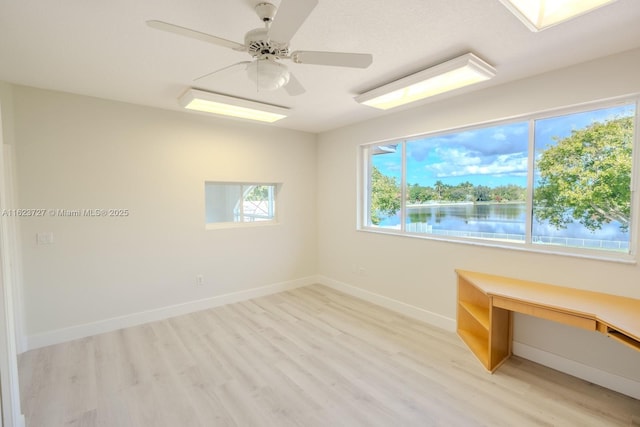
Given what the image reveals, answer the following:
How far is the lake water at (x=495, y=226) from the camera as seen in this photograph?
95.1 inches

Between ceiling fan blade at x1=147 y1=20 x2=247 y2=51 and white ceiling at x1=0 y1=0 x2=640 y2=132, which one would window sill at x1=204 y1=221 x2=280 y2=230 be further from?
ceiling fan blade at x1=147 y1=20 x2=247 y2=51

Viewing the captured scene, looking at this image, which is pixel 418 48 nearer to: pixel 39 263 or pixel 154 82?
pixel 154 82

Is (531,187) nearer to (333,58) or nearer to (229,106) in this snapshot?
(333,58)

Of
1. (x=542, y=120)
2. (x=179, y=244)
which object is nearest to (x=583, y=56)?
(x=542, y=120)

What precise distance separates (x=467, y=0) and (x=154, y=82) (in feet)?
8.59

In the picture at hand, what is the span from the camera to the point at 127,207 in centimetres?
343

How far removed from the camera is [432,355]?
2803 millimetres

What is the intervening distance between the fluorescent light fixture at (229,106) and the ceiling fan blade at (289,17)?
172 cm

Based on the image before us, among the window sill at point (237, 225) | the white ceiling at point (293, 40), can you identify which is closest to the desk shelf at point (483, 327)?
the white ceiling at point (293, 40)

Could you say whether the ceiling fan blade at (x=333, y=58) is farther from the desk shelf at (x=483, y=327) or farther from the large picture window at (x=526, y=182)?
the desk shelf at (x=483, y=327)

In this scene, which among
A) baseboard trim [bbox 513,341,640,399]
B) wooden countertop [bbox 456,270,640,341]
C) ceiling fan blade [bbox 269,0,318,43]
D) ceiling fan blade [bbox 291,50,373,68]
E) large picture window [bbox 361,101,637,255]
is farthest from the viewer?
large picture window [bbox 361,101,637,255]

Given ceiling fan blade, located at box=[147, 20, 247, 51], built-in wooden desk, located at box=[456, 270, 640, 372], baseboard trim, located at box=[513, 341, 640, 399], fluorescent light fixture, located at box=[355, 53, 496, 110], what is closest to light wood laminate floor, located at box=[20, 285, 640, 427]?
baseboard trim, located at box=[513, 341, 640, 399]

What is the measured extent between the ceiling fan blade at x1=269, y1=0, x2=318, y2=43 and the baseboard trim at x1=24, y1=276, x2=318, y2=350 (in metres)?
3.47

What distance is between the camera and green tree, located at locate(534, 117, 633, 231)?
2301 millimetres
